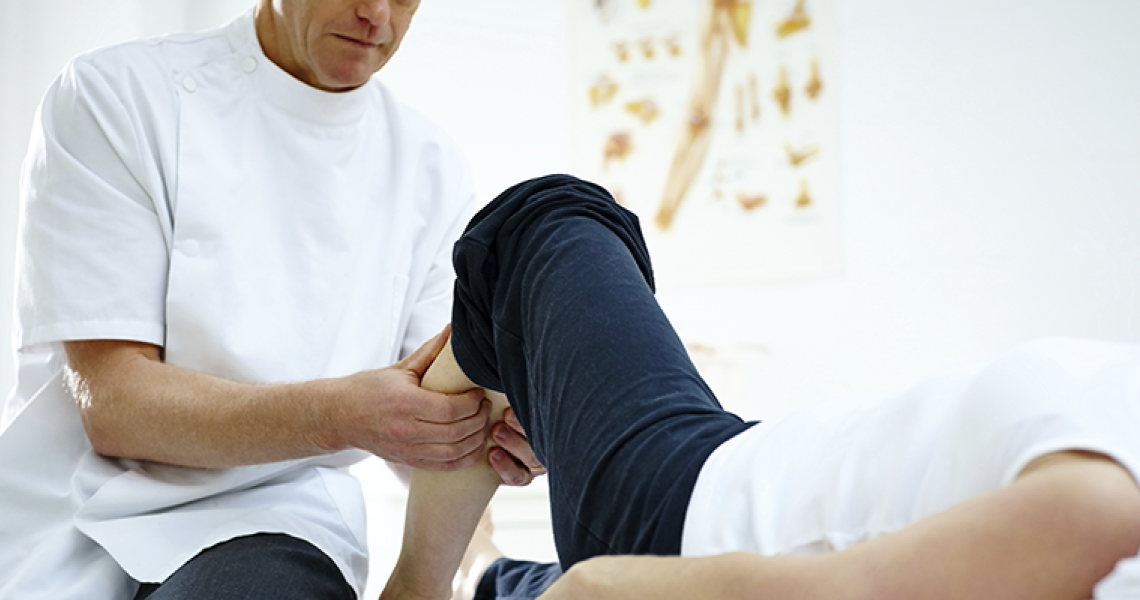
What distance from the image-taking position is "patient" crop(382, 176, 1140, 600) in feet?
1.49

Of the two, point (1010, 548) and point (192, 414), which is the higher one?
point (1010, 548)

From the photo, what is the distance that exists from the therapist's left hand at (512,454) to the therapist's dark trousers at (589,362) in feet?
0.78

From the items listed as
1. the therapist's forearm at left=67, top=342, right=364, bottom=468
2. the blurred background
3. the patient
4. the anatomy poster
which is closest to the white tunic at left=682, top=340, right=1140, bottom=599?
the patient

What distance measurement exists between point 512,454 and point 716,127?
71.0 inches

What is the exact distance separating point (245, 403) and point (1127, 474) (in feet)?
3.20

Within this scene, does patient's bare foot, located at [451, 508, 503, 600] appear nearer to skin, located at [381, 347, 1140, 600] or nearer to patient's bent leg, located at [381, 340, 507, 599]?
patient's bent leg, located at [381, 340, 507, 599]

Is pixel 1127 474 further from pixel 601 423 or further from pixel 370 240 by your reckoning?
pixel 370 240

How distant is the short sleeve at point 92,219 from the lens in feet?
4.00

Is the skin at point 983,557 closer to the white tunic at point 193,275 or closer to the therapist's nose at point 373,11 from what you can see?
the white tunic at point 193,275

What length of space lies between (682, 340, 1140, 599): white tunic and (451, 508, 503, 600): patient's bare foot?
36.1 inches

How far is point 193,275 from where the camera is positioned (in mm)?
1269

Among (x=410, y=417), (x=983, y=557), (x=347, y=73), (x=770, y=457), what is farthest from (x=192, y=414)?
(x=983, y=557)

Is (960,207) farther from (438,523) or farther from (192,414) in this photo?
(192,414)

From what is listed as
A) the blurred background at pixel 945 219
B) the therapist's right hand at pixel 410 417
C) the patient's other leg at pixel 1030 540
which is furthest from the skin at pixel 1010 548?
the blurred background at pixel 945 219
